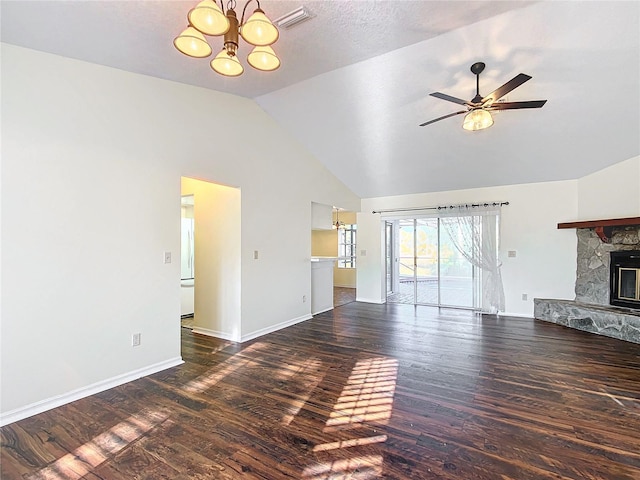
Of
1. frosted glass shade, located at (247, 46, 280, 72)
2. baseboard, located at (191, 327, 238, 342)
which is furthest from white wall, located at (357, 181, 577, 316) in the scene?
frosted glass shade, located at (247, 46, 280, 72)

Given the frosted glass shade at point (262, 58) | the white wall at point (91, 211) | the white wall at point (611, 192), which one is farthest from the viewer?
the white wall at point (611, 192)

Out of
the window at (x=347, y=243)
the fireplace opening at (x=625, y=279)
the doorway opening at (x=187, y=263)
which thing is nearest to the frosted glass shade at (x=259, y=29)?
the doorway opening at (x=187, y=263)

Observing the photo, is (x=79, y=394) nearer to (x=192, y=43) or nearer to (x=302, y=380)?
(x=302, y=380)

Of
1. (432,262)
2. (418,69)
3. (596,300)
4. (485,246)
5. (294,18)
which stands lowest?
(596,300)

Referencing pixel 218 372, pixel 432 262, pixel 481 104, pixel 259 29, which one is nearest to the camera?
pixel 259 29

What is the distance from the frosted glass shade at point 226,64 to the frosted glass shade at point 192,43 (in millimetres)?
119

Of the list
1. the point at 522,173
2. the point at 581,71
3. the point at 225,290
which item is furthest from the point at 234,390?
the point at 522,173

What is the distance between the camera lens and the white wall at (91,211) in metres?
2.44

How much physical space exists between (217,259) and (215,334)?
111cm

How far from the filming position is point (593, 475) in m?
1.84

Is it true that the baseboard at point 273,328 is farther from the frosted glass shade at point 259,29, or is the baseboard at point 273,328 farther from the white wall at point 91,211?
the frosted glass shade at point 259,29

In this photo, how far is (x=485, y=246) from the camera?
20.1 ft

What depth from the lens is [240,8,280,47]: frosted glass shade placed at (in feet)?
5.89

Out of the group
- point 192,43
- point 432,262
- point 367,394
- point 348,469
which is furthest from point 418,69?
point 432,262
